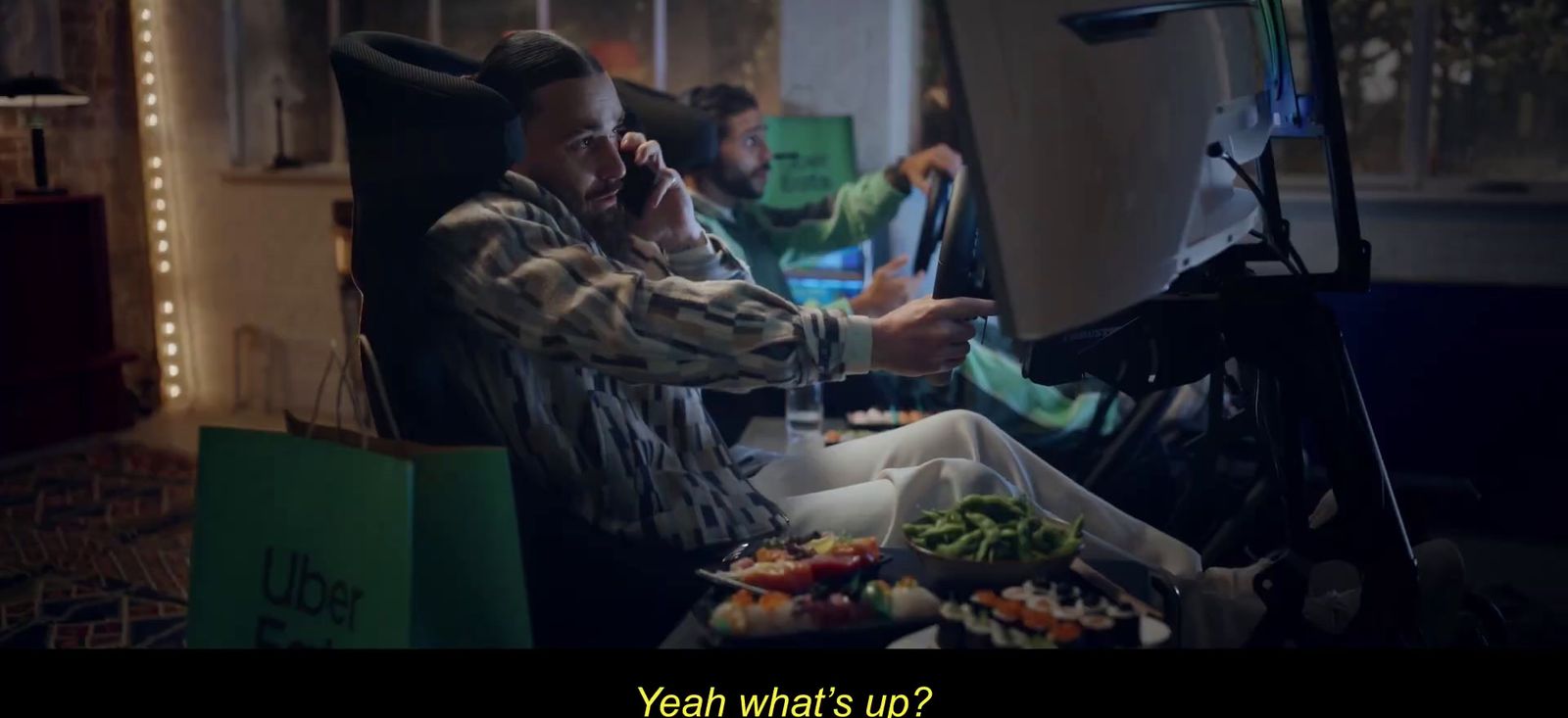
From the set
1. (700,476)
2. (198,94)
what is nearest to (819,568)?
(700,476)

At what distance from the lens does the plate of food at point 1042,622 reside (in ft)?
4.63

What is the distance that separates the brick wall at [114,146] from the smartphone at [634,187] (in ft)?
4.02

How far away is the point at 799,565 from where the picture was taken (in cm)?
152

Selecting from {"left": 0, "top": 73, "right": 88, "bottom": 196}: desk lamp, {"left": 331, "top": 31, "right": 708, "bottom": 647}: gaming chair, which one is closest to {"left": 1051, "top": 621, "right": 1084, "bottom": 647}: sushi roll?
{"left": 331, "top": 31, "right": 708, "bottom": 647}: gaming chair

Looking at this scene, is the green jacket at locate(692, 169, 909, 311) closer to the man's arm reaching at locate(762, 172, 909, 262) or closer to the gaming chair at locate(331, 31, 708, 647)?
the man's arm reaching at locate(762, 172, 909, 262)

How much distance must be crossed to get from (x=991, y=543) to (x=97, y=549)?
6.56 feet

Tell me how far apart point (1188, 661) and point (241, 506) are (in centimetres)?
116

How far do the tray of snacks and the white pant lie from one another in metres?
0.09

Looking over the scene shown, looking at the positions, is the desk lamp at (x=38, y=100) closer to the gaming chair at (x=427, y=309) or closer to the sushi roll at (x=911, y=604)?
the gaming chair at (x=427, y=309)

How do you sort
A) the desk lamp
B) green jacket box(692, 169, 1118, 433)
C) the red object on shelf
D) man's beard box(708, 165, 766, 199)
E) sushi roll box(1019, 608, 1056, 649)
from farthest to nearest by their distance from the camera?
1. the desk lamp
2. the red object on shelf
3. man's beard box(708, 165, 766, 199)
4. green jacket box(692, 169, 1118, 433)
5. sushi roll box(1019, 608, 1056, 649)

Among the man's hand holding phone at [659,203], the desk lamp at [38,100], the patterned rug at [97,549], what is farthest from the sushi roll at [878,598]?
the desk lamp at [38,100]

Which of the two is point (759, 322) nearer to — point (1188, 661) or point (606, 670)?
point (606, 670)

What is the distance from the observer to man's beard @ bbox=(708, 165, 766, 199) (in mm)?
1761

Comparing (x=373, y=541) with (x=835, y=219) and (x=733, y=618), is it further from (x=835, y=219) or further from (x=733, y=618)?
(x=835, y=219)
